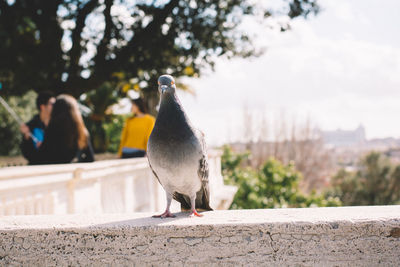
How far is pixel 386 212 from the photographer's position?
1893 millimetres

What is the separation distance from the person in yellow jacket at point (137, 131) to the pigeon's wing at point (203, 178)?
10.7ft

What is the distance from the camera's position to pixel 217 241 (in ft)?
5.88

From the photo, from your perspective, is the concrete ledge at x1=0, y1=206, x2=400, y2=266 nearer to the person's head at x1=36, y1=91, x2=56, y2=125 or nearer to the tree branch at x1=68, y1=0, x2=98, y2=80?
the person's head at x1=36, y1=91, x2=56, y2=125

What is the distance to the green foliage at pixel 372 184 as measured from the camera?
108 ft

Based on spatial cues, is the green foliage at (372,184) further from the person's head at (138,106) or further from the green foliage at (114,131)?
the person's head at (138,106)

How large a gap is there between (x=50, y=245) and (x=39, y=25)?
1001 cm

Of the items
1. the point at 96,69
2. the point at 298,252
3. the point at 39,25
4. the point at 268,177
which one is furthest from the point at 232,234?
the point at 268,177

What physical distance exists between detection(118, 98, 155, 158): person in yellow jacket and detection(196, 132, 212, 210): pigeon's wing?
3.26 meters

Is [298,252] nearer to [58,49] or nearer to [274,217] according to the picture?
[274,217]

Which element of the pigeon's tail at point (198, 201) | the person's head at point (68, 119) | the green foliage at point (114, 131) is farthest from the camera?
the green foliage at point (114, 131)

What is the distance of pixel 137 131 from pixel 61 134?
152 cm

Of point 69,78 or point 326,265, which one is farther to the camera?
point 69,78

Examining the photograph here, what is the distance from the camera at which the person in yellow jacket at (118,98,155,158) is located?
18.4 feet

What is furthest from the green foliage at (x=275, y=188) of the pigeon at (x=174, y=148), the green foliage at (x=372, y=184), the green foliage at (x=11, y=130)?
the green foliage at (x=372, y=184)
